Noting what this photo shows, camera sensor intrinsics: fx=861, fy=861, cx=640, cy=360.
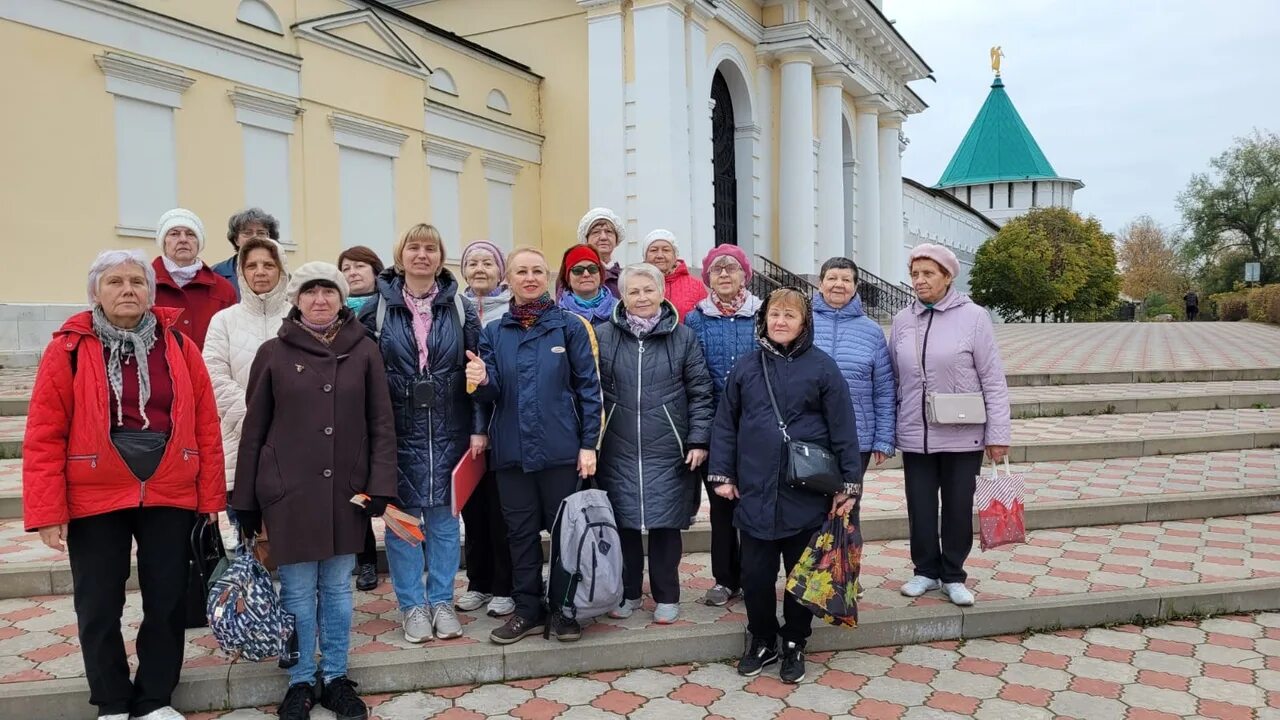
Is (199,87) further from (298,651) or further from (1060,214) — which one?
(1060,214)

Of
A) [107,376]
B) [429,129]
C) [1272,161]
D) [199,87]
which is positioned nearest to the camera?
[107,376]

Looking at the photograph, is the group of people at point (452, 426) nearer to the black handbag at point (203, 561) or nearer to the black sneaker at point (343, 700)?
the black sneaker at point (343, 700)

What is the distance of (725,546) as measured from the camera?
4848 mm

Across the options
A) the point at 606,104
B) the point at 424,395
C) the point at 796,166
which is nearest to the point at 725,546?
the point at 424,395

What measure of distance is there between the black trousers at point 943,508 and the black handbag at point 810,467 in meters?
1.04

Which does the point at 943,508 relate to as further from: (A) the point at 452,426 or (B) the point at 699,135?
(B) the point at 699,135

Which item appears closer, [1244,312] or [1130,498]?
[1130,498]

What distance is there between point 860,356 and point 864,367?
0.06 metres

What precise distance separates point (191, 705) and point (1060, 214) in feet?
184

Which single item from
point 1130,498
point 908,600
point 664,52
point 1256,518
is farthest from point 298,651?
point 664,52

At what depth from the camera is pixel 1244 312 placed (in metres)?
34.8

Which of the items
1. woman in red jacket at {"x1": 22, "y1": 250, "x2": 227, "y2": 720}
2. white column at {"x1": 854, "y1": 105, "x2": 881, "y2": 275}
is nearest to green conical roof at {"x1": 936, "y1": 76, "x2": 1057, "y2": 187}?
white column at {"x1": 854, "y1": 105, "x2": 881, "y2": 275}

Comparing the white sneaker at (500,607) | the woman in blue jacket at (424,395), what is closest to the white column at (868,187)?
the white sneaker at (500,607)

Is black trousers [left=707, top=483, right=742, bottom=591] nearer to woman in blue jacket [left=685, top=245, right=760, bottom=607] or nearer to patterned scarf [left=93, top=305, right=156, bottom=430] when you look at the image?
woman in blue jacket [left=685, top=245, right=760, bottom=607]
